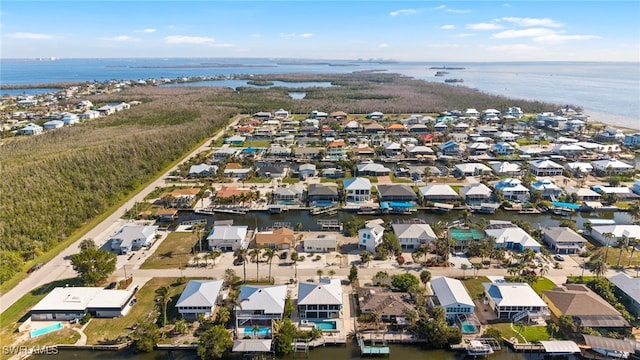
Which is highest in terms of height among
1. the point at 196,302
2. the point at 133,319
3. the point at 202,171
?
the point at 202,171

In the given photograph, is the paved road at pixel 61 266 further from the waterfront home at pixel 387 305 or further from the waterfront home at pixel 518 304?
the waterfront home at pixel 518 304

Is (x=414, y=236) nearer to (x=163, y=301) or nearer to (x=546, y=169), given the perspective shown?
(x=163, y=301)

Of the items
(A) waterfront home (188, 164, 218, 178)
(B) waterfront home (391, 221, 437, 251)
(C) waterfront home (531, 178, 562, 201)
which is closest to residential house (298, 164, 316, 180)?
(A) waterfront home (188, 164, 218, 178)

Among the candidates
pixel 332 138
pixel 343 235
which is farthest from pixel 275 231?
pixel 332 138

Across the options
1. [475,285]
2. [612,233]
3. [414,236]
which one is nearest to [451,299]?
[475,285]

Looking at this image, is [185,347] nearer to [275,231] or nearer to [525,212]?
[275,231]

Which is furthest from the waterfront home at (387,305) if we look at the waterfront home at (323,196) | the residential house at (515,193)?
the residential house at (515,193)

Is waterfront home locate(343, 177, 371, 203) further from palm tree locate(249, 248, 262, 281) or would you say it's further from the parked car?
the parked car
